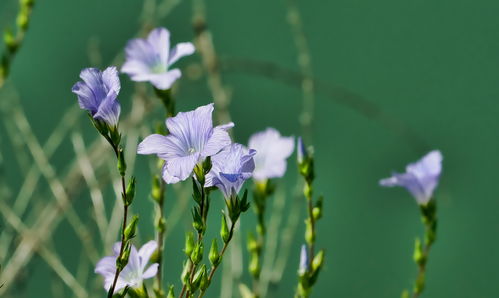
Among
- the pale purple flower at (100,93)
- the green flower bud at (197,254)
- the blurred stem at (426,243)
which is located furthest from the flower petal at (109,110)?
the blurred stem at (426,243)

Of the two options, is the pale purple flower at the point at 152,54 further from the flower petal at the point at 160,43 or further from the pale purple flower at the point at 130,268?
the pale purple flower at the point at 130,268

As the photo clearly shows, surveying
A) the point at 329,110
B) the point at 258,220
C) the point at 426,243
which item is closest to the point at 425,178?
the point at 426,243

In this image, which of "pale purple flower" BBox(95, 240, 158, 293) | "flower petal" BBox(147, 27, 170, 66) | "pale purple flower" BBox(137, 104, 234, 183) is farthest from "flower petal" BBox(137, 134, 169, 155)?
"flower petal" BBox(147, 27, 170, 66)

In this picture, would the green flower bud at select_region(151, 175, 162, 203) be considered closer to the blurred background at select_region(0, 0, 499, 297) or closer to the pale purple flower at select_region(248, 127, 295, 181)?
the pale purple flower at select_region(248, 127, 295, 181)

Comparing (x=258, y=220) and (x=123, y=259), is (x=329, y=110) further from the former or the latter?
(x=123, y=259)

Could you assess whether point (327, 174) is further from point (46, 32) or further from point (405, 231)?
point (46, 32)

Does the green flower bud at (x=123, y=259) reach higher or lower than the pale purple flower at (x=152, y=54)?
lower
